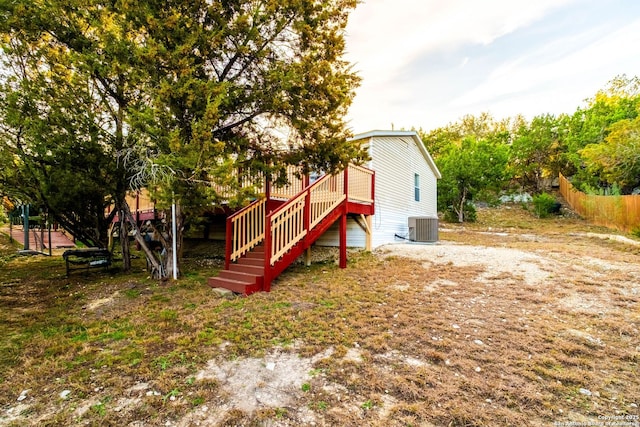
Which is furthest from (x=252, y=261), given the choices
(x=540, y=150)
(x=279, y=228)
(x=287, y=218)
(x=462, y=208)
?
(x=540, y=150)

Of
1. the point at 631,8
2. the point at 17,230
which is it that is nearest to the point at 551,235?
the point at 631,8

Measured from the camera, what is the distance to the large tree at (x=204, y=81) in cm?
497

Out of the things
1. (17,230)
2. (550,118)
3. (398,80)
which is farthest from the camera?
(550,118)

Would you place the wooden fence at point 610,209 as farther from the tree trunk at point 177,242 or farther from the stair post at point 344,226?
the tree trunk at point 177,242

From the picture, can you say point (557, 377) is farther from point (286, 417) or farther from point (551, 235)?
point (551, 235)

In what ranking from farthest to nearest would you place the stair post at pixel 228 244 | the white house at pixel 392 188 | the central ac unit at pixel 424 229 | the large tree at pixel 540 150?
the large tree at pixel 540 150, the central ac unit at pixel 424 229, the white house at pixel 392 188, the stair post at pixel 228 244

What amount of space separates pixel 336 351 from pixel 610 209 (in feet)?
63.3

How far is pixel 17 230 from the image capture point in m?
15.9

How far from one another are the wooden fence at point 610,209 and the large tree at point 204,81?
1528 cm

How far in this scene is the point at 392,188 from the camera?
1151 cm

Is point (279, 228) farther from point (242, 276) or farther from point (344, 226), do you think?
point (344, 226)

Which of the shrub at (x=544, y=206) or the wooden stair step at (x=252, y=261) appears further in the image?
the shrub at (x=544, y=206)

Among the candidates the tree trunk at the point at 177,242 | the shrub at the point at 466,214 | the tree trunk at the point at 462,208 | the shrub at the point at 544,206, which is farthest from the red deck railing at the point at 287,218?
the shrub at the point at 544,206

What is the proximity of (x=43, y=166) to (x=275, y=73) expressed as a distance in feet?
17.4
